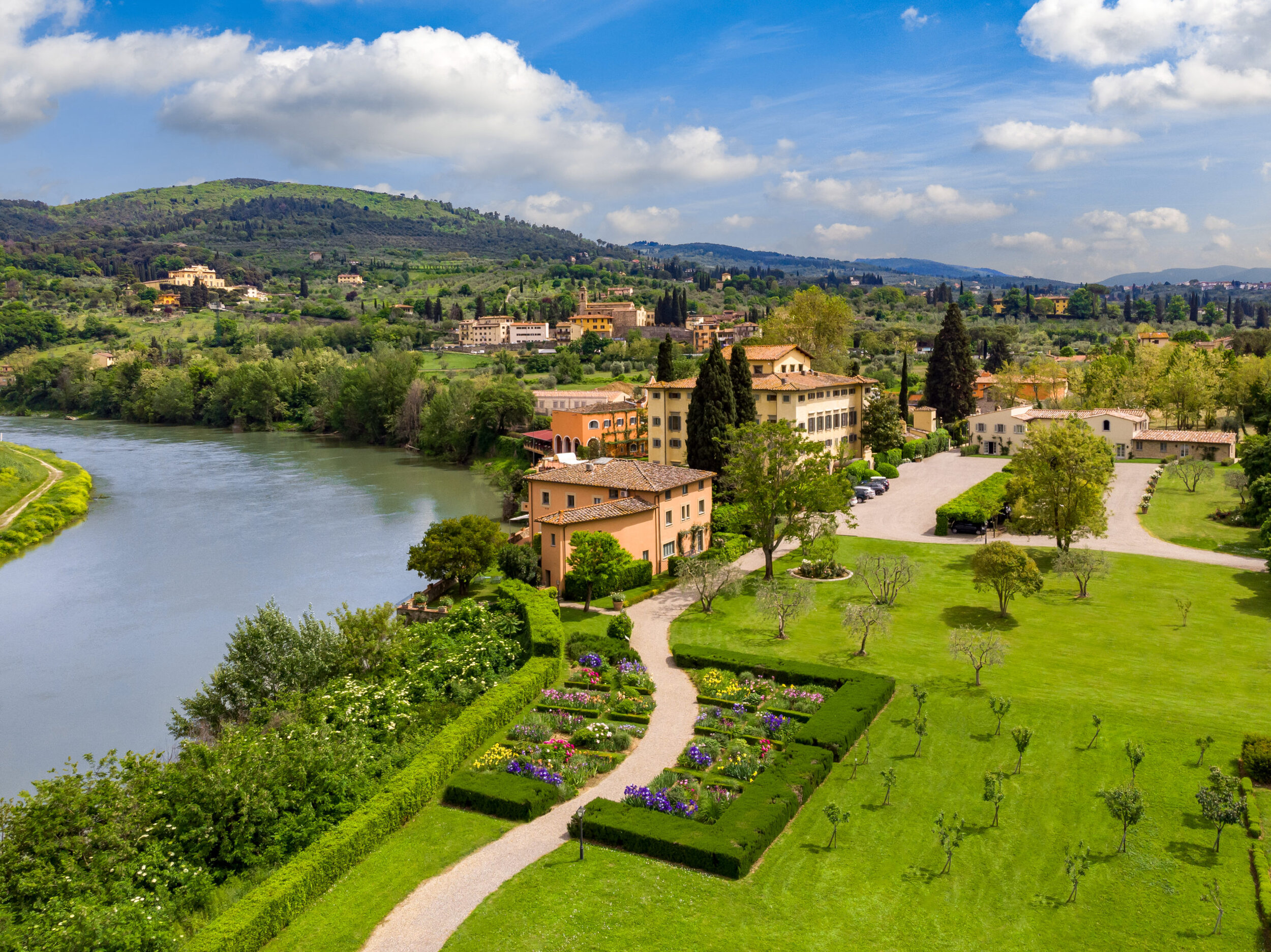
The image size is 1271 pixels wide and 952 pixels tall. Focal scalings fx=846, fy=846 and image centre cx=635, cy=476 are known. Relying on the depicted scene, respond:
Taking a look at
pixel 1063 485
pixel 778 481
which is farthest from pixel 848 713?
pixel 1063 485

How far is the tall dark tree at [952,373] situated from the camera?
7044 cm

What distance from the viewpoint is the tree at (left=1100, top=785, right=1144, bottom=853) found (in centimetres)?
1562

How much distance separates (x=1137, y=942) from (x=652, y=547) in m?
24.1

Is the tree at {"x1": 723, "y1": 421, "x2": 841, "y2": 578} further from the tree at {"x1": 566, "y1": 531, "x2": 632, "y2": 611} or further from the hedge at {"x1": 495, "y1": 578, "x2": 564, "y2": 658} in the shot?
the hedge at {"x1": 495, "y1": 578, "x2": 564, "y2": 658}

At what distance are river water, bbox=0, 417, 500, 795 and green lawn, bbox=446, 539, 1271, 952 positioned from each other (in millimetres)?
16959

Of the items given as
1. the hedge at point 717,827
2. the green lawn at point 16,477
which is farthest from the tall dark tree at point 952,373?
the green lawn at point 16,477

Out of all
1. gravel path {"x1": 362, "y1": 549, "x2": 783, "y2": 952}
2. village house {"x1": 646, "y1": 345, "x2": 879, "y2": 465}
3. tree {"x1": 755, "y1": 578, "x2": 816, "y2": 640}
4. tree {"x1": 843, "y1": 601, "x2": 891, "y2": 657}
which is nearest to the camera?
gravel path {"x1": 362, "y1": 549, "x2": 783, "y2": 952}

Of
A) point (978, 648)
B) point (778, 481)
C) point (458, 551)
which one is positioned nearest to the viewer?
point (978, 648)

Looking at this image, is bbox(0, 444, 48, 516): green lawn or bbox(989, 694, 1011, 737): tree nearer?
bbox(989, 694, 1011, 737): tree

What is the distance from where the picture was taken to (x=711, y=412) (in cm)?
4700

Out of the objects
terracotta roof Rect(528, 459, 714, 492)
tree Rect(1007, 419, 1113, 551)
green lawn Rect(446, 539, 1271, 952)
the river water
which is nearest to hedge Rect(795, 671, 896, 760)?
green lawn Rect(446, 539, 1271, 952)

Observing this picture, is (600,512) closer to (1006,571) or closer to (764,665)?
(764,665)

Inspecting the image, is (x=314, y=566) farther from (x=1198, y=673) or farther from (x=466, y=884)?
(x=1198, y=673)

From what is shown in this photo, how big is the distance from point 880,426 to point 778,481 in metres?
26.4
